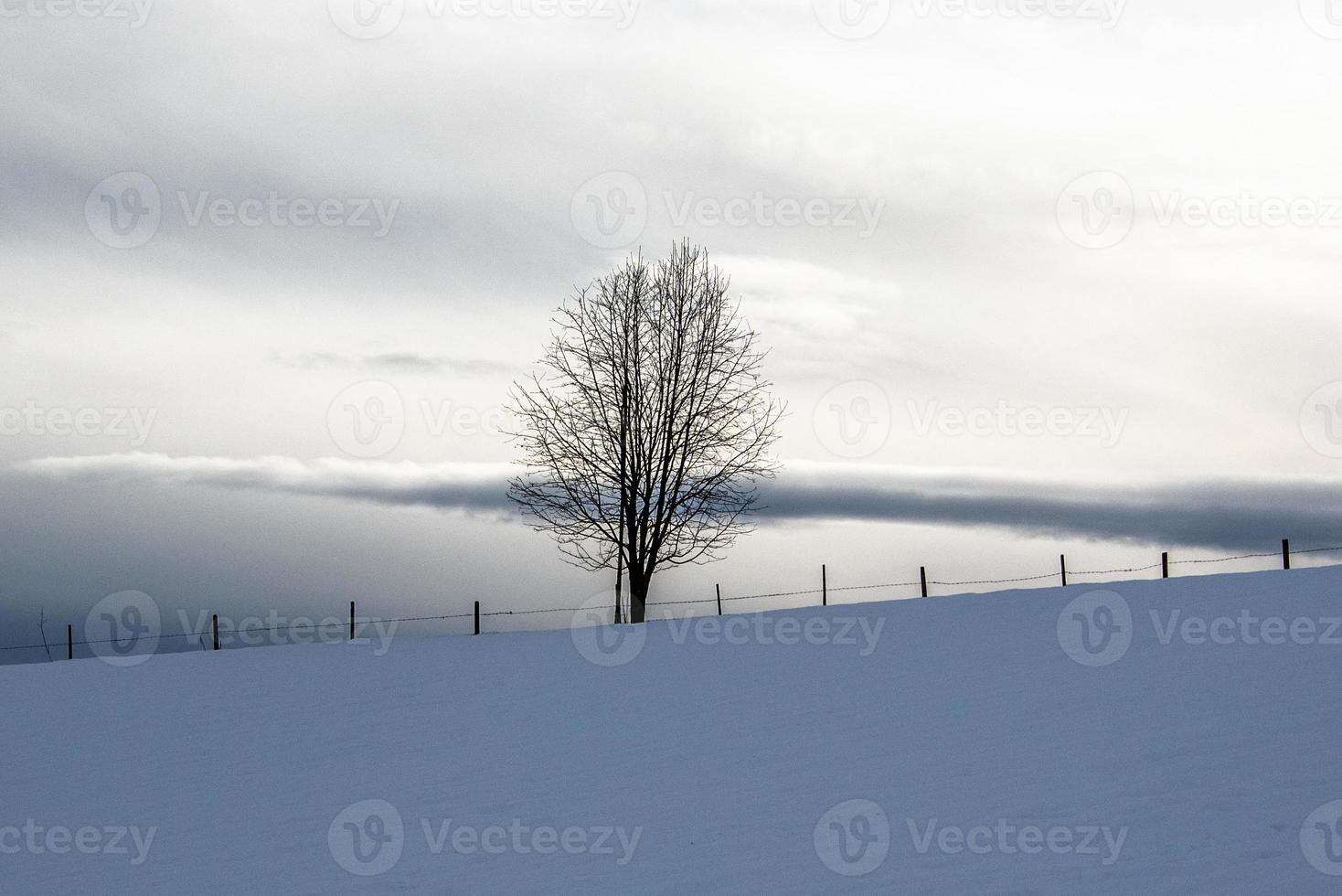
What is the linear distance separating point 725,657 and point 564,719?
539 centimetres

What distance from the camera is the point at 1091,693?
16562 mm

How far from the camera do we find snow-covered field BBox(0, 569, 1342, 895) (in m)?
10.9

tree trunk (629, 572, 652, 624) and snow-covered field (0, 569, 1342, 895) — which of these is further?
tree trunk (629, 572, 652, 624)

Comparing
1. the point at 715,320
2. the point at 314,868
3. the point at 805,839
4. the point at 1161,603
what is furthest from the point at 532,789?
the point at 715,320

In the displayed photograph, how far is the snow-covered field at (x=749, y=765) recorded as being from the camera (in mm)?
10852

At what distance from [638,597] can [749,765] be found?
2094 cm

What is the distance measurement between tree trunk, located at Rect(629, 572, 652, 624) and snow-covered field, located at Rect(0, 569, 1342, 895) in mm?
9972

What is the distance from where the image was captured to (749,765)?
48.4 ft

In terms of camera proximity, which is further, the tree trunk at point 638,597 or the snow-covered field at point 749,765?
the tree trunk at point 638,597

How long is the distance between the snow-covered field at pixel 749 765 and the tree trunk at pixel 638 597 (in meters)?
9.97

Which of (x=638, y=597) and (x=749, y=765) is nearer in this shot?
(x=749, y=765)

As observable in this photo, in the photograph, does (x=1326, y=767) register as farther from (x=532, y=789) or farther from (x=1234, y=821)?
(x=532, y=789)

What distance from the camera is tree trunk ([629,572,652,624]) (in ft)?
116

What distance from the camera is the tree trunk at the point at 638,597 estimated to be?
3534 cm
